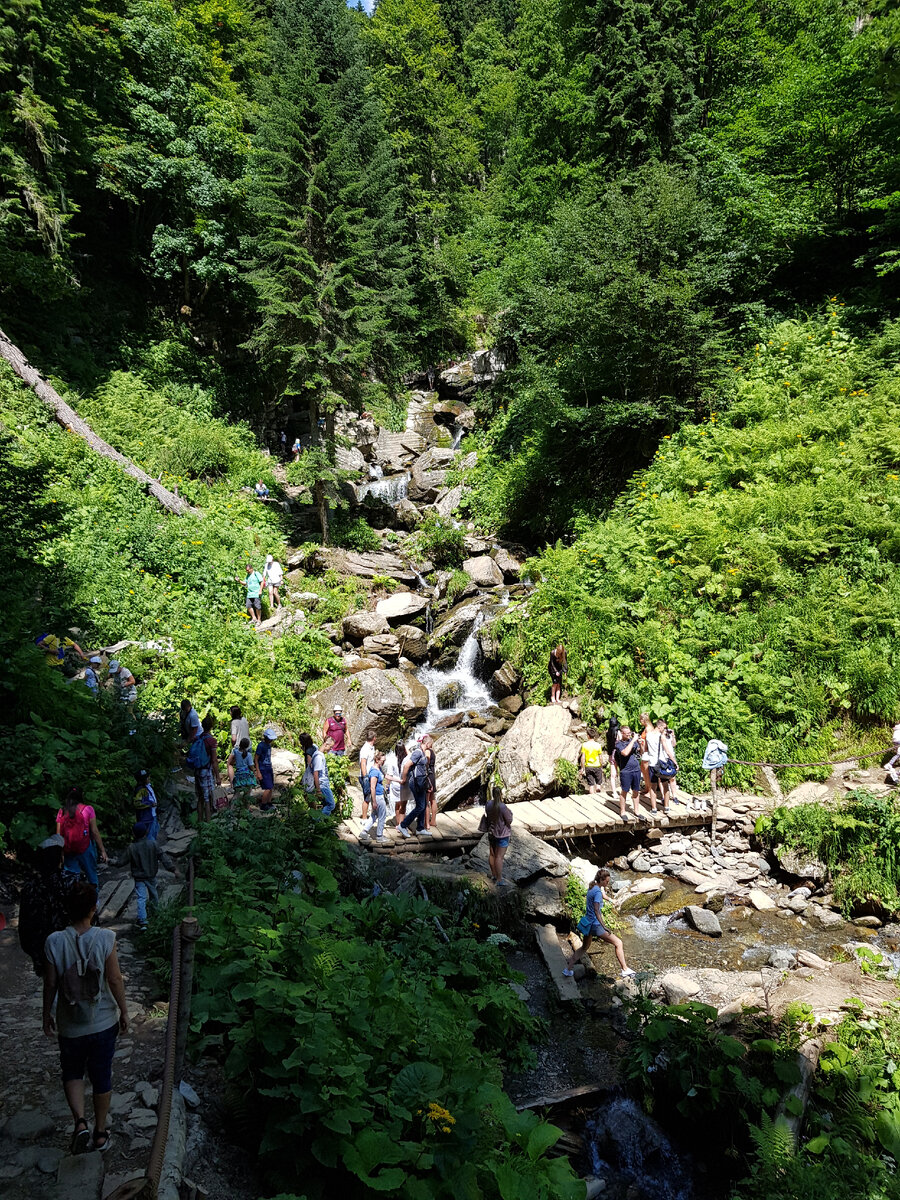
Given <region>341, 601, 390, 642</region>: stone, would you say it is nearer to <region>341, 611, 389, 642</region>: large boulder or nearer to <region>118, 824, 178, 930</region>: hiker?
<region>341, 611, 389, 642</region>: large boulder

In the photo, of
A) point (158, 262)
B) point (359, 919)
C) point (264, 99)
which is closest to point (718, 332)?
point (264, 99)

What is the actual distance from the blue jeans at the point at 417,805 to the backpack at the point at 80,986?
7.24m

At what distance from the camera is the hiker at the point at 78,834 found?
256 inches

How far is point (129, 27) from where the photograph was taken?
75.7 feet

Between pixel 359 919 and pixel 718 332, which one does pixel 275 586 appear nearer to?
pixel 359 919

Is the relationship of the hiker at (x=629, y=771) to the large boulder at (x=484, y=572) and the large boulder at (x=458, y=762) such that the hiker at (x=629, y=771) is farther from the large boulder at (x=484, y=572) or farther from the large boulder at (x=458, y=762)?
the large boulder at (x=484, y=572)

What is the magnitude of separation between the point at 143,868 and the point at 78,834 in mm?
832

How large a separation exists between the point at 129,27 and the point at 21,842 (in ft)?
90.2

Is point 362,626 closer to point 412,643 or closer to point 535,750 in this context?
point 412,643

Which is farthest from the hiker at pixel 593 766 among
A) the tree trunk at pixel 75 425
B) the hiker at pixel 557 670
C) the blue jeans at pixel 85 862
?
the tree trunk at pixel 75 425

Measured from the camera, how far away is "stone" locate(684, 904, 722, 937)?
9617 millimetres

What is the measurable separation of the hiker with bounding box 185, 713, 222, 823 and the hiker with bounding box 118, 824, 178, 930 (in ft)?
8.41

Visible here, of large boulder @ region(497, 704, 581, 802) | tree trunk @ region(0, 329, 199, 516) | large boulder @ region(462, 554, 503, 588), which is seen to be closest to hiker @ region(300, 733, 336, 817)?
large boulder @ region(497, 704, 581, 802)

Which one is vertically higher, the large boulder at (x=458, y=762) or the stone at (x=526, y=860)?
the large boulder at (x=458, y=762)
